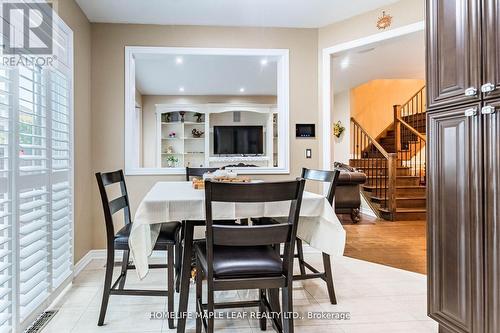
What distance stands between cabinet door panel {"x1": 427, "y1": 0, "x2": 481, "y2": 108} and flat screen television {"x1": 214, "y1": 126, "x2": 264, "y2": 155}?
5.99 m

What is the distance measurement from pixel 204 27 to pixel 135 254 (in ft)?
8.79

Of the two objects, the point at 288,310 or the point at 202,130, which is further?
the point at 202,130

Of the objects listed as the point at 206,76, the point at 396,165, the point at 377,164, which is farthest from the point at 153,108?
the point at 396,165

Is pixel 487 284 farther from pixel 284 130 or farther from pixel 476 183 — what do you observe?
pixel 284 130

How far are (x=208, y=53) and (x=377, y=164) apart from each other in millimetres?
4756

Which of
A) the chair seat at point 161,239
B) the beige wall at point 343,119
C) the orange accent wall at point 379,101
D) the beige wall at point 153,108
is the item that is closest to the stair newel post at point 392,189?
the beige wall at point 343,119

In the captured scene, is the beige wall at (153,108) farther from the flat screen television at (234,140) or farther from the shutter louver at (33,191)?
the shutter louver at (33,191)

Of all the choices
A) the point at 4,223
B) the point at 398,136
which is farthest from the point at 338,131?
the point at 4,223

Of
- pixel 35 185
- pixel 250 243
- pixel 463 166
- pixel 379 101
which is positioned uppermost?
pixel 379 101

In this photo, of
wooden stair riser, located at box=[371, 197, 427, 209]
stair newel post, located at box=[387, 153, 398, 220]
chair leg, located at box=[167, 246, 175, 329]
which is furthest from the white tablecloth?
wooden stair riser, located at box=[371, 197, 427, 209]

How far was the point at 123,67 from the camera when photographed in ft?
11.5

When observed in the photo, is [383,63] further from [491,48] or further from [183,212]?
[183,212]

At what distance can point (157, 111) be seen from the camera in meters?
7.65

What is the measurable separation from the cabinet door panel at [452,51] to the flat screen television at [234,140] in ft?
19.7
